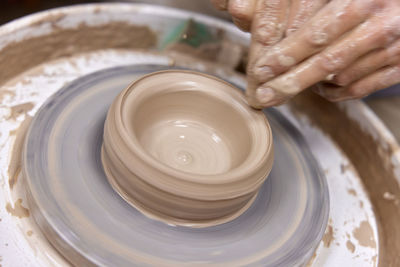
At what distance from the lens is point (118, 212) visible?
3.14 feet

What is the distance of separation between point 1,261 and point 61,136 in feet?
1.20

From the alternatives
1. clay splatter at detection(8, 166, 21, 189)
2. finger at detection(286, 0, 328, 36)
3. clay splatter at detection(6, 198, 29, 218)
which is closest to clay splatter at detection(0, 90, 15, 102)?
clay splatter at detection(8, 166, 21, 189)

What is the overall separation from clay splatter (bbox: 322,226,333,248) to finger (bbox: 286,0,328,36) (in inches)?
24.6

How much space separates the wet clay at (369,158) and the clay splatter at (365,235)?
37 mm

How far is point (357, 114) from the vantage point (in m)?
1.45

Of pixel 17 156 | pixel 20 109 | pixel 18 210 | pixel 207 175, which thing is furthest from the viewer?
pixel 20 109

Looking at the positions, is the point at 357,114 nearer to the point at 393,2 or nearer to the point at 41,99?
the point at 393,2

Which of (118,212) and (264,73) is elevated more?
(264,73)

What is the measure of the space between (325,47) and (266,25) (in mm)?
171

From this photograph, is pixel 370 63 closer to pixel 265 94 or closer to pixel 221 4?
pixel 265 94

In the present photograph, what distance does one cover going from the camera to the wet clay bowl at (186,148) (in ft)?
2.97

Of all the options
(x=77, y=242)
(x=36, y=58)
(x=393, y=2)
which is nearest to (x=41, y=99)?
(x=36, y=58)

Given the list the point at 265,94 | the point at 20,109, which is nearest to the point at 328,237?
the point at 265,94

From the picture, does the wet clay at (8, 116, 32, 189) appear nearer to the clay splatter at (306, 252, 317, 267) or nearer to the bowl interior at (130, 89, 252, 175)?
the bowl interior at (130, 89, 252, 175)
